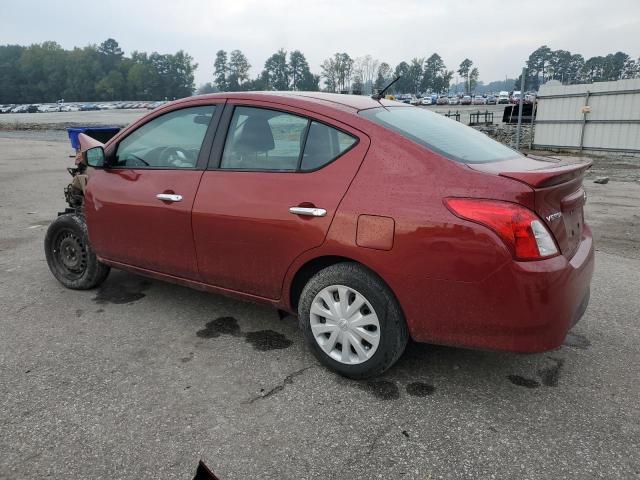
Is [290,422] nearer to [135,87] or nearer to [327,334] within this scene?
[327,334]

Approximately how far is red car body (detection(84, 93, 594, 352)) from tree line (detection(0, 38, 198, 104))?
14112 centimetres

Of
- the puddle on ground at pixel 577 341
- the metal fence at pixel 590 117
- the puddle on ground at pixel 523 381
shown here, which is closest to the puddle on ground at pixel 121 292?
the puddle on ground at pixel 523 381

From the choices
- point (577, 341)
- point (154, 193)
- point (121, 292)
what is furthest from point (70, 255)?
point (577, 341)

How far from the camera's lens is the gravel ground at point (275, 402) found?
2230mm

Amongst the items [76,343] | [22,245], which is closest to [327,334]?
[76,343]

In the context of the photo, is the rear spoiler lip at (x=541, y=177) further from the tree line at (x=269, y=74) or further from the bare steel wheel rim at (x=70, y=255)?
the tree line at (x=269, y=74)

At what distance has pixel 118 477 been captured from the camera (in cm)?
215

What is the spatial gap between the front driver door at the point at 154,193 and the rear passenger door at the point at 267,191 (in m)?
0.14

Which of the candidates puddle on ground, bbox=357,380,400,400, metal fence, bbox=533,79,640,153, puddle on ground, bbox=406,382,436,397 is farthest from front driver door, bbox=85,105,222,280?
metal fence, bbox=533,79,640,153

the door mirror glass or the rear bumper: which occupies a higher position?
the door mirror glass

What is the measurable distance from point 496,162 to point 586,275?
770 mm

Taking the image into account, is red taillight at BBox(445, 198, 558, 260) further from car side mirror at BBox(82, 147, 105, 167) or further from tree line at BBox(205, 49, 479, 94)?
tree line at BBox(205, 49, 479, 94)

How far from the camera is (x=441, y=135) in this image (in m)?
2.97

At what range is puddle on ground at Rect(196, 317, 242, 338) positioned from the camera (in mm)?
3504
